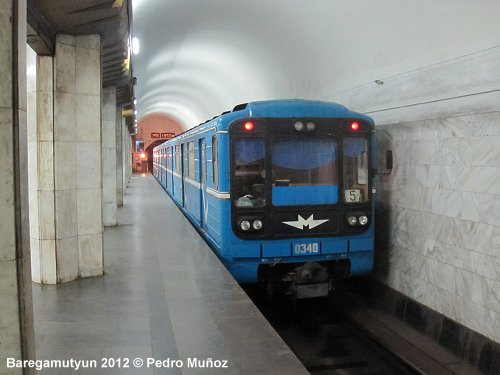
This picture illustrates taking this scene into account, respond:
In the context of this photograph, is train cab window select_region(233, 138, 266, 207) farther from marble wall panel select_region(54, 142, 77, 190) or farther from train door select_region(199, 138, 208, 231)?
marble wall panel select_region(54, 142, 77, 190)

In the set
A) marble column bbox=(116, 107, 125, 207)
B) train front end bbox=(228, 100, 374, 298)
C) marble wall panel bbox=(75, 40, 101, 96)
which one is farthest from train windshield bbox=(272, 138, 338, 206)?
marble column bbox=(116, 107, 125, 207)

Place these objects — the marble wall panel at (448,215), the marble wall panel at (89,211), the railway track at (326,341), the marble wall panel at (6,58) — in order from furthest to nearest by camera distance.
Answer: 1. the marble wall panel at (89,211)
2. the railway track at (326,341)
3. the marble wall panel at (448,215)
4. the marble wall panel at (6,58)

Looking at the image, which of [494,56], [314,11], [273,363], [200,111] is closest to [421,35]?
[494,56]

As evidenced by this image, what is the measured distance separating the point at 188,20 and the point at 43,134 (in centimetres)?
658

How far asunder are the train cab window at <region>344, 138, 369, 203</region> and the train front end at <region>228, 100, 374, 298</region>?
0.01m

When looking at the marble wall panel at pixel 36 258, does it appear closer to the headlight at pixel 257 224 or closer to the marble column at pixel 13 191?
the headlight at pixel 257 224

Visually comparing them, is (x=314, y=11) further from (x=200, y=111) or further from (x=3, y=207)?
(x=200, y=111)

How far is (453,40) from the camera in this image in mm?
6234

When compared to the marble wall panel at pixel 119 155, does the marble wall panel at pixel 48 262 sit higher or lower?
lower

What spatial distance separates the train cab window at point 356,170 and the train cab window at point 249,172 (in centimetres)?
117

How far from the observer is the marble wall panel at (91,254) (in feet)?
22.0

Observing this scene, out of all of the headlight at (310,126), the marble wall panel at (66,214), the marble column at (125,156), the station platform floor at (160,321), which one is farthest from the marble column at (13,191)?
the marble column at (125,156)

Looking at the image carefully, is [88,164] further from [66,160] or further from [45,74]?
[45,74]

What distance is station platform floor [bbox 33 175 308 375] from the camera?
4043 mm
